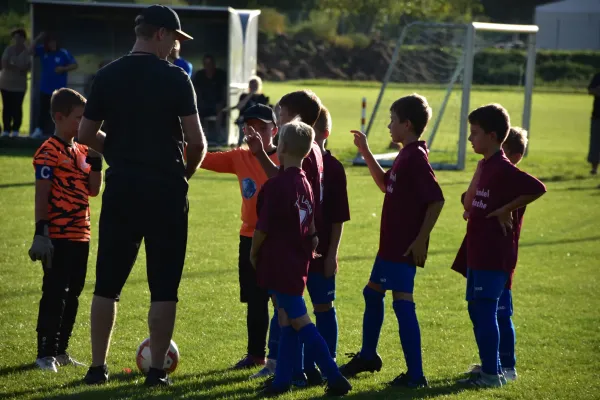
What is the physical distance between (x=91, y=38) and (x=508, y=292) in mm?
17507

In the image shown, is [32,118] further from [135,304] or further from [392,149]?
[135,304]

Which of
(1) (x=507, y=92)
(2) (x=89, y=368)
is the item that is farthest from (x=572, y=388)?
(1) (x=507, y=92)

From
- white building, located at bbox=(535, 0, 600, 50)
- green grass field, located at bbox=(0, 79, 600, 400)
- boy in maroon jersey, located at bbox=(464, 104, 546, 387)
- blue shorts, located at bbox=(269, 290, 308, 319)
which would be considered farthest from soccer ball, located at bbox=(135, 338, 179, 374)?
white building, located at bbox=(535, 0, 600, 50)

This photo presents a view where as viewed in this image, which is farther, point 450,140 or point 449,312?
point 450,140

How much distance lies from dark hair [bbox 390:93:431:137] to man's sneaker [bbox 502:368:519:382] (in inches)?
62.8

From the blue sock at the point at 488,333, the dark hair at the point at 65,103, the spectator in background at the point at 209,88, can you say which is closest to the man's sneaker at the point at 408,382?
the blue sock at the point at 488,333

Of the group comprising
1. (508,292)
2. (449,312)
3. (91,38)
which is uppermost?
(91,38)

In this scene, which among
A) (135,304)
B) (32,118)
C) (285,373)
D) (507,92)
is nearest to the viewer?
(285,373)

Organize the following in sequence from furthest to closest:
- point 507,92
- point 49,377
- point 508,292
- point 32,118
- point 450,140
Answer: point 507,92 → point 450,140 → point 32,118 → point 508,292 → point 49,377

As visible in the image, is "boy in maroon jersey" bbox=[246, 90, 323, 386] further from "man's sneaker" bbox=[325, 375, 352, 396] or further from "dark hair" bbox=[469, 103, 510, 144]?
"dark hair" bbox=[469, 103, 510, 144]

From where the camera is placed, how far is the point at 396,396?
16.8 feet

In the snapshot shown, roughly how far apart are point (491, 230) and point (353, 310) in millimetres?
2293

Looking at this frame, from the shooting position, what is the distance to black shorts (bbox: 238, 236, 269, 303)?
5633 millimetres

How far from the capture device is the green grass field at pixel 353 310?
17.6ft
